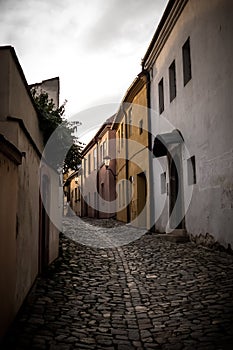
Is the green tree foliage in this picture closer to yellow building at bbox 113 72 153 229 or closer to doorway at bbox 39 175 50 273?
doorway at bbox 39 175 50 273

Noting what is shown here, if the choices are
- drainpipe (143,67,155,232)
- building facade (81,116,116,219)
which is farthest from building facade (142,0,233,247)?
building facade (81,116,116,219)

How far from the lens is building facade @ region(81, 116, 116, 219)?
→ 24.9m

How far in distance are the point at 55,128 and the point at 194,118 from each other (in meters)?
3.85

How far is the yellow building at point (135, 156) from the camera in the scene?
15.7 metres

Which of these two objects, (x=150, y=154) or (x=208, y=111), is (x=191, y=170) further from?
(x=150, y=154)

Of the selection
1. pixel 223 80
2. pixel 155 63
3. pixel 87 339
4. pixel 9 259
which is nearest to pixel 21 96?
pixel 9 259

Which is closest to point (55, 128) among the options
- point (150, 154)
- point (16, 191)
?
point (16, 191)

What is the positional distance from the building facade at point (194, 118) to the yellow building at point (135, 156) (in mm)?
1090

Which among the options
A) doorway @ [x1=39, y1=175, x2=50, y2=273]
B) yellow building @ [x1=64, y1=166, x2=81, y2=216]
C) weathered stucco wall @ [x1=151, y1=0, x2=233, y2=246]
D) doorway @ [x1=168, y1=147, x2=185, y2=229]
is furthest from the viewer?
yellow building @ [x1=64, y1=166, x2=81, y2=216]

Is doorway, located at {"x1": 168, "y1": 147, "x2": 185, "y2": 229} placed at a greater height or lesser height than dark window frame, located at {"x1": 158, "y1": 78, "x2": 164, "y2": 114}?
lesser

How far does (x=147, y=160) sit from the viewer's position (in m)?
15.4

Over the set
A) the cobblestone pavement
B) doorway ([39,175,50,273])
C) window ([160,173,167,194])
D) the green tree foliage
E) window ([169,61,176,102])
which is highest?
Result: window ([169,61,176,102])

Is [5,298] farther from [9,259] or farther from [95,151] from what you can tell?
[95,151]

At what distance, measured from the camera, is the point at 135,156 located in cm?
1783
